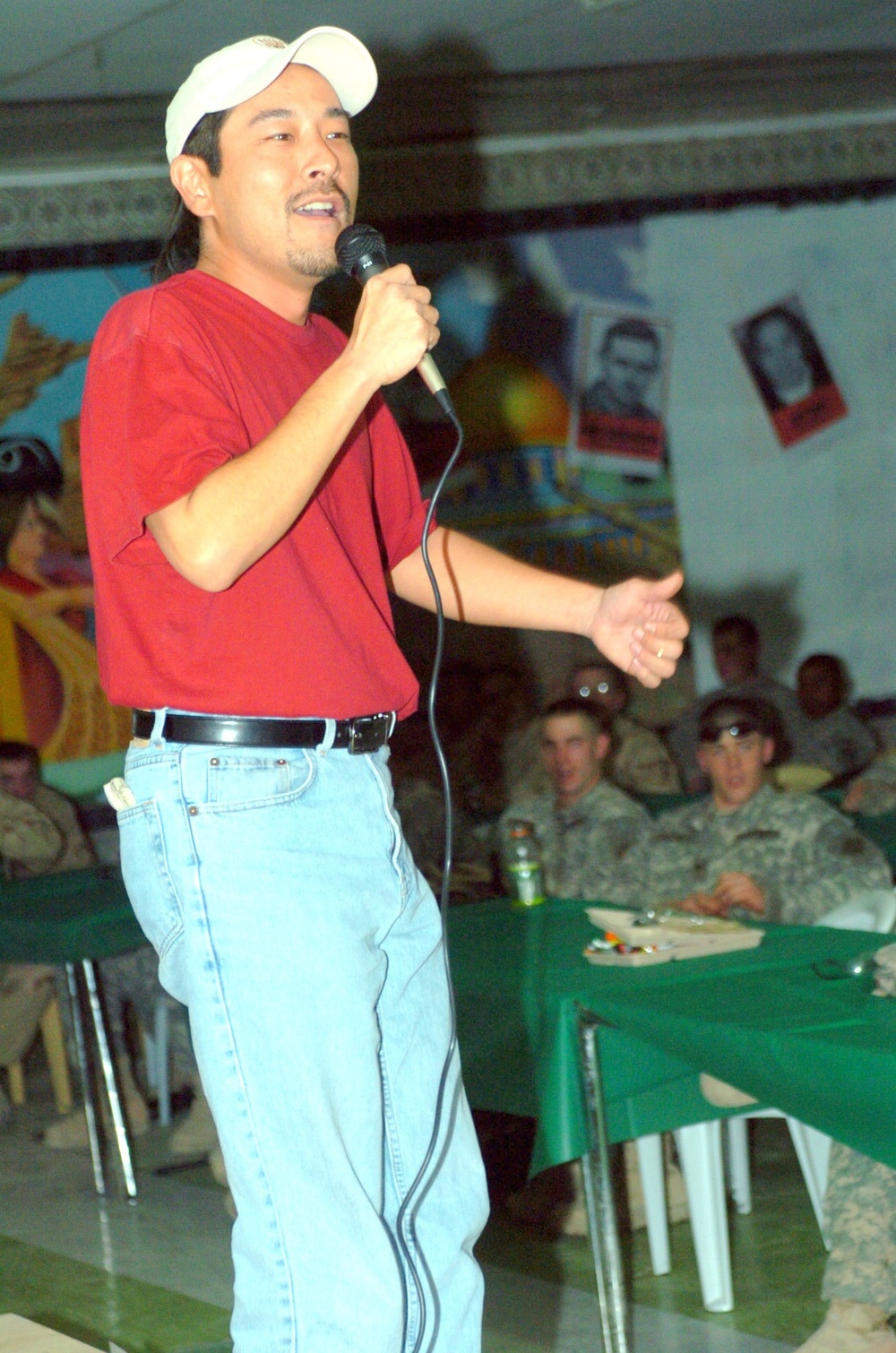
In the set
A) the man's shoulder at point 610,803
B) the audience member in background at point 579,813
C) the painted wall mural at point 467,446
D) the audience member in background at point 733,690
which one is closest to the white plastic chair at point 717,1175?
the audience member in background at point 579,813

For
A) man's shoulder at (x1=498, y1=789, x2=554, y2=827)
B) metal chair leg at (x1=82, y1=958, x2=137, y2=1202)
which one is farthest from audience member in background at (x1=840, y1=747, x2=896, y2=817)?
metal chair leg at (x1=82, y1=958, x2=137, y2=1202)

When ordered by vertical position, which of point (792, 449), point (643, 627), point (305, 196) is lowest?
point (643, 627)

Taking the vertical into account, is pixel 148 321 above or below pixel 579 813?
above

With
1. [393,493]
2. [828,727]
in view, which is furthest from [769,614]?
[393,493]

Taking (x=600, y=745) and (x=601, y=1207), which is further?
(x=600, y=745)

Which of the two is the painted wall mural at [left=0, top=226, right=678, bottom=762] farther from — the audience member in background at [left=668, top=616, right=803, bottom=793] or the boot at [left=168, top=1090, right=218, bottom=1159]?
the boot at [left=168, top=1090, right=218, bottom=1159]

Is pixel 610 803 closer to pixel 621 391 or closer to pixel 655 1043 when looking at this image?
pixel 655 1043

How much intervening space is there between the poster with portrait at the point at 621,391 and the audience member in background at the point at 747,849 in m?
2.80

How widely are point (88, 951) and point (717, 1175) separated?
1682 millimetres

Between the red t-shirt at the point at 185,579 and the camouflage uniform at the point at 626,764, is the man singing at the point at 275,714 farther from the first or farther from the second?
the camouflage uniform at the point at 626,764

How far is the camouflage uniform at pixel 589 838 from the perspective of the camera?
14.0ft

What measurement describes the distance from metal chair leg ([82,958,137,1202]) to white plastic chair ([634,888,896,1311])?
1.38 meters

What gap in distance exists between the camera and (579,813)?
176 inches

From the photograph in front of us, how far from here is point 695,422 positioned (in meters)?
7.03
